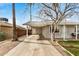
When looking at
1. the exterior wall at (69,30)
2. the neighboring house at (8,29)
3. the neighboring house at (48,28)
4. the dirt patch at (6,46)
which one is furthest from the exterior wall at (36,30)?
the exterior wall at (69,30)

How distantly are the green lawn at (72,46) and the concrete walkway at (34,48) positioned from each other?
A: 0.76 feet

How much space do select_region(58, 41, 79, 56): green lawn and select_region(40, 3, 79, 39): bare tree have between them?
1.49 ft

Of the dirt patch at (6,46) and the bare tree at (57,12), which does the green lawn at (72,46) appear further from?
the dirt patch at (6,46)

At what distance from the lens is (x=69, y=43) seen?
4.27 m

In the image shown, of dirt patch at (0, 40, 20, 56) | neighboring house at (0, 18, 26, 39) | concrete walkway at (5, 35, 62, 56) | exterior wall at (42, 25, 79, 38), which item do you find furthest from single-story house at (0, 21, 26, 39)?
exterior wall at (42, 25, 79, 38)

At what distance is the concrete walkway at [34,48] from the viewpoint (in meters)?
4.11

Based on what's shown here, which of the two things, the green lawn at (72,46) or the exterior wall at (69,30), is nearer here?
the green lawn at (72,46)

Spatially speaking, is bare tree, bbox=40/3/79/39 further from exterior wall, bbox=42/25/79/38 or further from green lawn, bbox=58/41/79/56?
green lawn, bbox=58/41/79/56

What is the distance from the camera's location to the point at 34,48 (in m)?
4.20

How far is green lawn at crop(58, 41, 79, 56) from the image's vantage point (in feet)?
13.5

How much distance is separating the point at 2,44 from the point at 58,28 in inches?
50.2

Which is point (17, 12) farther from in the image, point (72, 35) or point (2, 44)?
point (72, 35)

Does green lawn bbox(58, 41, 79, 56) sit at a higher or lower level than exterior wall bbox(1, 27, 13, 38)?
lower

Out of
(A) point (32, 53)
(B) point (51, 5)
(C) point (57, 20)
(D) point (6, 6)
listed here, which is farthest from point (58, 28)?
(D) point (6, 6)
